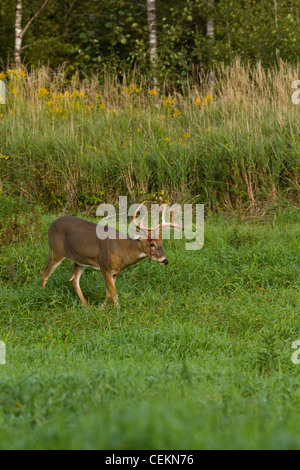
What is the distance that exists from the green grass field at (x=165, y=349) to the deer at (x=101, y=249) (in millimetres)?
243

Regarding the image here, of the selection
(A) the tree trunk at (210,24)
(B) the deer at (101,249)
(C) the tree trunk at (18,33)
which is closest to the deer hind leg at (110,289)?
(B) the deer at (101,249)

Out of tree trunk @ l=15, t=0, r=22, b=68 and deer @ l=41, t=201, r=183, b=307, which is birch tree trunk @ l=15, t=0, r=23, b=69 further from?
deer @ l=41, t=201, r=183, b=307

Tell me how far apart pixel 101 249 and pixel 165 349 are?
1.89m

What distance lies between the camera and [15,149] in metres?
11.6

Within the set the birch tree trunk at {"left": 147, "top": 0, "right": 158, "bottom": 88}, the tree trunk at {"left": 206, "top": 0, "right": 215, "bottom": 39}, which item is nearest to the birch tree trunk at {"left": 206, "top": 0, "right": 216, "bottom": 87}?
the tree trunk at {"left": 206, "top": 0, "right": 215, "bottom": 39}

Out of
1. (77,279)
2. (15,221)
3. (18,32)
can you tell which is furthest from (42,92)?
(77,279)

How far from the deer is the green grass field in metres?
0.24

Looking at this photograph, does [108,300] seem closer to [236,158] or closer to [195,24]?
[236,158]

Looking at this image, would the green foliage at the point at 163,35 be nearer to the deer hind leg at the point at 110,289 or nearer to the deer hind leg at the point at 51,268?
the deer hind leg at the point at 51,268

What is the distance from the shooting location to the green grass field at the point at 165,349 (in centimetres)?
365

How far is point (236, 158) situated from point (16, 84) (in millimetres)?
5765

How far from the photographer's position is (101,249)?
311 inches
